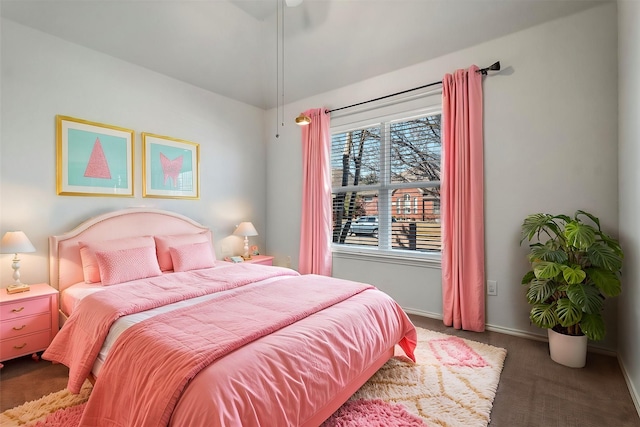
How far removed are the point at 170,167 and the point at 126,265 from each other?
1.34 metres

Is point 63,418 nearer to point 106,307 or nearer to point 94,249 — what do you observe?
point 106,307

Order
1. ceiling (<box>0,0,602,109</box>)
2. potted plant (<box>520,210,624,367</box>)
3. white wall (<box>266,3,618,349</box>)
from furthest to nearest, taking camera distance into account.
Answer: ceiling (<box>0,0,602,109</box>), white wall (<box>266,3,618,349</box>), potted plant (<box>520,210,624,367</box>)

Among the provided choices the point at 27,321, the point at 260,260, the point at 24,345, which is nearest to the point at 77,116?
the point at 27,321

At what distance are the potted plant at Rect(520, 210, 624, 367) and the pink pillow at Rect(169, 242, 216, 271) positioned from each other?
301 cm

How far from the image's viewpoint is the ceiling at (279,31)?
269 centimetres

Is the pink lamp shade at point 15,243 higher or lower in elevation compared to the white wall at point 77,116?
lower

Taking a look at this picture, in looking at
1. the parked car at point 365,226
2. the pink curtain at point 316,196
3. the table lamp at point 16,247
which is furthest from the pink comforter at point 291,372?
the pink curtain at point 316,196

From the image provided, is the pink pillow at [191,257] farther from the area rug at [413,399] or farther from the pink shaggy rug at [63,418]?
the pink shaggy rug at [63,418]

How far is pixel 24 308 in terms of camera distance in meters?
2.31

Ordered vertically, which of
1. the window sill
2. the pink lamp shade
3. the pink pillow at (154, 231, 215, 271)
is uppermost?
the pink lamp shade

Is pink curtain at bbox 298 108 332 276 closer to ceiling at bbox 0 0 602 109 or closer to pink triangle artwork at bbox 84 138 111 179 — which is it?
ceiling at bbox 0 0 602 109

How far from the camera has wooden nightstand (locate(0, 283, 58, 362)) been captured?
224cm

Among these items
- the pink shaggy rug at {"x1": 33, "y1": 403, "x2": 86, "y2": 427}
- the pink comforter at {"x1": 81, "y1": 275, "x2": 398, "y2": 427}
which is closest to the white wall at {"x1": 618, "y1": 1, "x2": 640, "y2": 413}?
the pink comforter at {"x1": 81, "y1": 275, "x2": 398, "y2": 427}

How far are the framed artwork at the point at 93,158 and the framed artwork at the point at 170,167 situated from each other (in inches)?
6.3
